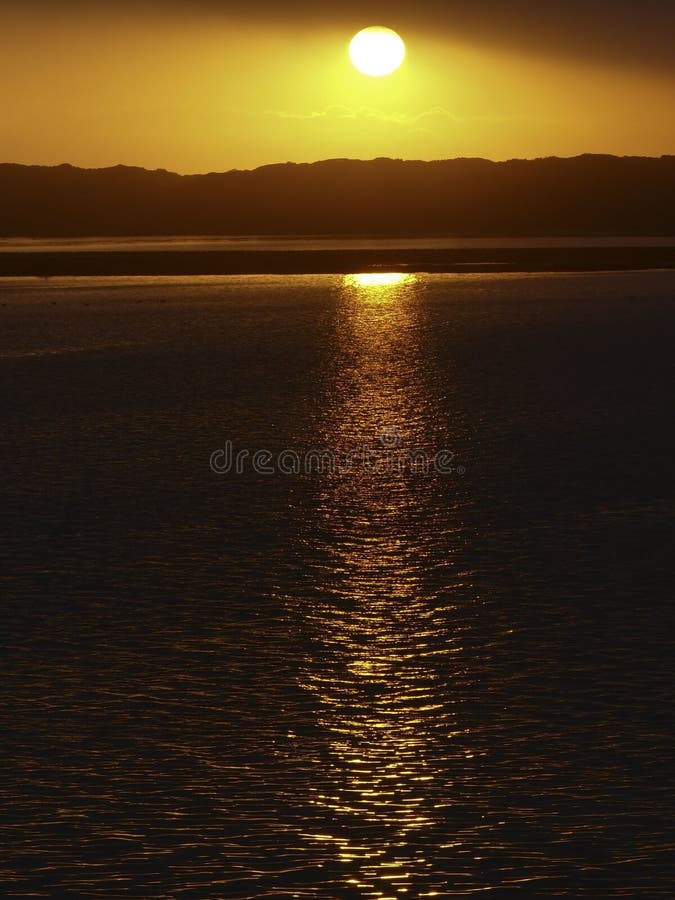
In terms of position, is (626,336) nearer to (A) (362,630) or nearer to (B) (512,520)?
(B) (512,520)

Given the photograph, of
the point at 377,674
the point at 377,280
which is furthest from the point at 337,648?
the point at 377,280

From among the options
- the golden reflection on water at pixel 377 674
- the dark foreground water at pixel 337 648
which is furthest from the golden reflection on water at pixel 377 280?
the golden reflection on water at pixel 377 674

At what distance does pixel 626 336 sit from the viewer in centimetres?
5138

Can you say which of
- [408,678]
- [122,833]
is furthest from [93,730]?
[408,678]

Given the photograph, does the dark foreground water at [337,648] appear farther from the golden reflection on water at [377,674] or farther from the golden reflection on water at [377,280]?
the golden reflection on water at [377,280]

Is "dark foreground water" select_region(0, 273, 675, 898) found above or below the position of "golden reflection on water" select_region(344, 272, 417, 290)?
below

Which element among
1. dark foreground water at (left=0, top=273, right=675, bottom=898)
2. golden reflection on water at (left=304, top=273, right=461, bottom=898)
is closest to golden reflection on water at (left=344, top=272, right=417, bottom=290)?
dark foreground water at (left=0, top=273, right=675, bottom=898)

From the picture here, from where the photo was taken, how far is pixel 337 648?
13.7 meters

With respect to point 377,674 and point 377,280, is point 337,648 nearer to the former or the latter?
point 377,674

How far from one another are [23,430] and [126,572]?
1240cm

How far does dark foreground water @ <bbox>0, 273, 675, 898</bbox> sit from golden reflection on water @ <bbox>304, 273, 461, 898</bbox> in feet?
0.10

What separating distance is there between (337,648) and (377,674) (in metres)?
0.90

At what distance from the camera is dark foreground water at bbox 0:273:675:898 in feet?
30.8

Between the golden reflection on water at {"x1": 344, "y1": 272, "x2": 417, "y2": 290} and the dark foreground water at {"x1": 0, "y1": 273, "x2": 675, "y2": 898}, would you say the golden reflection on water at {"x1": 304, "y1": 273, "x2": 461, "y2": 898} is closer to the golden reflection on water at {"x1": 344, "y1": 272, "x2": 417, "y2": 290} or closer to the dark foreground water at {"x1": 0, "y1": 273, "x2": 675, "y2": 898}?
the dark foreground water at {"x1": 0, "y1": 273, "x2": 675, "y2": 898}
